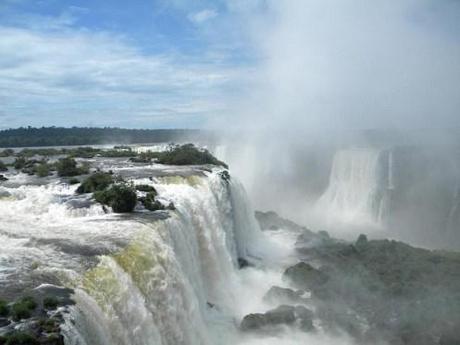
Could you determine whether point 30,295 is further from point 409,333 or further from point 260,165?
point 260,165

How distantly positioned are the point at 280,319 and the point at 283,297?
2.73 m

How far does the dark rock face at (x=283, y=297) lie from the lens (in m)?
23.2

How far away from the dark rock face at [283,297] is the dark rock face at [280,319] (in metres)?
1.35

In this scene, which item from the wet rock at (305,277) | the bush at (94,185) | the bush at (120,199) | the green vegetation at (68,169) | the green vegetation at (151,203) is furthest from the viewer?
the green vegetation at (68,169)

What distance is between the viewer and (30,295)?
34.1 feet

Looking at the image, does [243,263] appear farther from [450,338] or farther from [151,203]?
[450,338]

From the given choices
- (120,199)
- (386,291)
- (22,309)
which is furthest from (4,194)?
(386,291)

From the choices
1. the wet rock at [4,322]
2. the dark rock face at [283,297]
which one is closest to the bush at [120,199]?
the dark rock face at [283,297]

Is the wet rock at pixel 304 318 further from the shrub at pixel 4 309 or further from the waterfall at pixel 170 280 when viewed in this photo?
the shrub at pixel 4 309

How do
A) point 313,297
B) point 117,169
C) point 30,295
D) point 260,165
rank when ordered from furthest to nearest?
1. point 260,165
2. point 117,169
3. point 313,297
4. point 30,295

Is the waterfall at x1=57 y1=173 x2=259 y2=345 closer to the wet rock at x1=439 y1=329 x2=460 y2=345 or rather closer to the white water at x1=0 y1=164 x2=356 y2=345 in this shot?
the white water at x1=0 y1=164 x2=356 y2=345

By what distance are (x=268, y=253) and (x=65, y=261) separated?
20651 millimetres

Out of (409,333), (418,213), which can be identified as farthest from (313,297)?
(418,213)

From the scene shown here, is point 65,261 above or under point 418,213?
above
